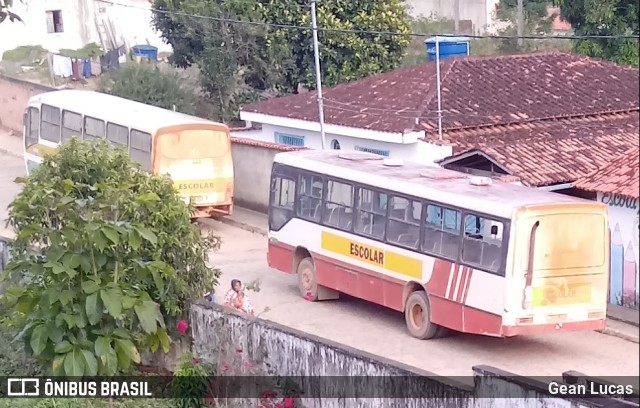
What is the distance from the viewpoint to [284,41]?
102ft

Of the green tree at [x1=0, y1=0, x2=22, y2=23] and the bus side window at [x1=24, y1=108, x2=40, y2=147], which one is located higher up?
the green tree at [x1=0, y1=0, x2=22, y2=23]

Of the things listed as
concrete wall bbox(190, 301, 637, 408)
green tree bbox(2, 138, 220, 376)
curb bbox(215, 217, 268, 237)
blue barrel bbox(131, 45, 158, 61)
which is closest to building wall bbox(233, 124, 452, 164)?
Answer: curb bbox(215, 217, 268, 237)

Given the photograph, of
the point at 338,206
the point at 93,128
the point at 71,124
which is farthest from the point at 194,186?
the point at 338,206

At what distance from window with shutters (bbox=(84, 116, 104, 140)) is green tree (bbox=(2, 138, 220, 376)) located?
1101 centimetres

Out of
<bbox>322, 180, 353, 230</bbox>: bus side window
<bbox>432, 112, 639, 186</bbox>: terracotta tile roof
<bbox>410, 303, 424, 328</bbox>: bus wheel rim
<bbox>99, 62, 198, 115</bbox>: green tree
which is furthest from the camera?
<bbox>99, 62, 198, 115</bbox>: green tree

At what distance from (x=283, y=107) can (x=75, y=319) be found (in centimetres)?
1501

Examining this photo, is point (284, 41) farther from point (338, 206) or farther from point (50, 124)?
point (338, 206)

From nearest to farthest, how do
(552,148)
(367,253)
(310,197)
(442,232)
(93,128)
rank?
(442,232) → (367,253) → (310,197) → (552,148) → (93,128)

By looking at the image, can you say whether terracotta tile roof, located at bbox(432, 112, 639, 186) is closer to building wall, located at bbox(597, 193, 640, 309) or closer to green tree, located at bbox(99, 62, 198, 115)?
building wall, located at bbox(597, 193, 640, 309)

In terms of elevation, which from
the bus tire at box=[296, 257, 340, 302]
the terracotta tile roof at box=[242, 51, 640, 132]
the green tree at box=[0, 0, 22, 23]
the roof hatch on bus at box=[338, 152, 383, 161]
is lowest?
the bus tire at box=[296, 257, 340, 302]

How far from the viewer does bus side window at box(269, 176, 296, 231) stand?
18.3 m

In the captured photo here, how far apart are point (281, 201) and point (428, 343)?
13.0 feet

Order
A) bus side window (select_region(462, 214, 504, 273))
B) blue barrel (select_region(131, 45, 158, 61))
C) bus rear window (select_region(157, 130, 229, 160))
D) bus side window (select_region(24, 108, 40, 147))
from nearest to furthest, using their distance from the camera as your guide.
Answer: bus side window (select_region(462, 214, 504, 273)), bus rear window (select_region(157, 130, 229, 160)), bus side window (select_region(24, 108, 40, 147)), blue barrel (select_region(131, 45, 158, 61))

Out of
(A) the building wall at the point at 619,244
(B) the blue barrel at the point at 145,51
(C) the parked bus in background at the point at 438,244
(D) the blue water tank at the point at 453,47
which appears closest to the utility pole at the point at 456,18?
(B) the blue barrel at the point at 145,51
